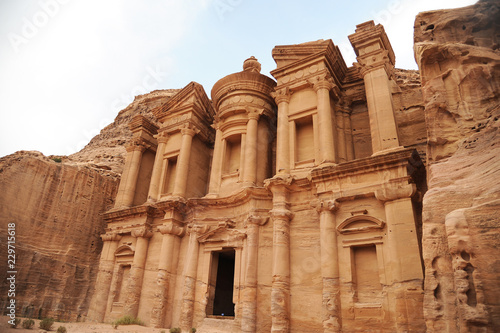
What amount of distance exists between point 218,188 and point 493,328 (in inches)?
444

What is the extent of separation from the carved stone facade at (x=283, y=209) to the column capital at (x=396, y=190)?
0.03 meters

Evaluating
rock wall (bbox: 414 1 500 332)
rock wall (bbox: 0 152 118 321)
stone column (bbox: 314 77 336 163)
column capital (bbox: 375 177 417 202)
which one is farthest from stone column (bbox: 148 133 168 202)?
rock wall (bbox: 414 1 500 332)

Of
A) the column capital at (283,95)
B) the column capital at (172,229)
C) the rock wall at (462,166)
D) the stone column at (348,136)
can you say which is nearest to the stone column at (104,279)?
the column capital at (172,229)

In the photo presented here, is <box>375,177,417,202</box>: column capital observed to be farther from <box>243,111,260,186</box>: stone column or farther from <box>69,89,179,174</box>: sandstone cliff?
<box>69,89,179,174</box>: sandstone cliff

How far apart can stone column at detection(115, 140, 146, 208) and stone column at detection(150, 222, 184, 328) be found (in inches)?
155

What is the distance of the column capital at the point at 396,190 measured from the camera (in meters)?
9.33

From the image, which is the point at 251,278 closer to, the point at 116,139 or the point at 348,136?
the point at 348,136

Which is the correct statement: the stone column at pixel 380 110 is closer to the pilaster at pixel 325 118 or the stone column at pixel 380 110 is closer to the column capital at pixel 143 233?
the pilaster at pixel 325 118

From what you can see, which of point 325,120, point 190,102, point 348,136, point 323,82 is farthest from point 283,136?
point 190,102

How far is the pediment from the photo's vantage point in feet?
31.8

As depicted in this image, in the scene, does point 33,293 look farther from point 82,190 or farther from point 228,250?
point 228,250

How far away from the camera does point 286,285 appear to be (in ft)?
34.3

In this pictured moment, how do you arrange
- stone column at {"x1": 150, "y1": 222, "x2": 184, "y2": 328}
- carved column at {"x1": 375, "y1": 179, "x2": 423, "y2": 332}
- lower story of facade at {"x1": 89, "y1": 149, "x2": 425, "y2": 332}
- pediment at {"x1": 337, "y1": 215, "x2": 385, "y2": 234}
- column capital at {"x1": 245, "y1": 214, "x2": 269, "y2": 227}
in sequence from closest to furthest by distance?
carved column at {"x1": 375, "y1": 179, "x2": 423, "y2": 332} < lower story of facade at {"x1": 89, "y1": 149, "x2": 425, "y2": 332} < pediment at {"x1": 337, "y1": 215, "x2": 385, "y2": 234} < column capital at {"x1": 245, "y1": 214, "x2": 269, "y2": 227} < stone column at {"x1": 150, "y1": 222, "x2": 184, "y2": 328}

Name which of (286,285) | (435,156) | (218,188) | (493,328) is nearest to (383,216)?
(286,285)
